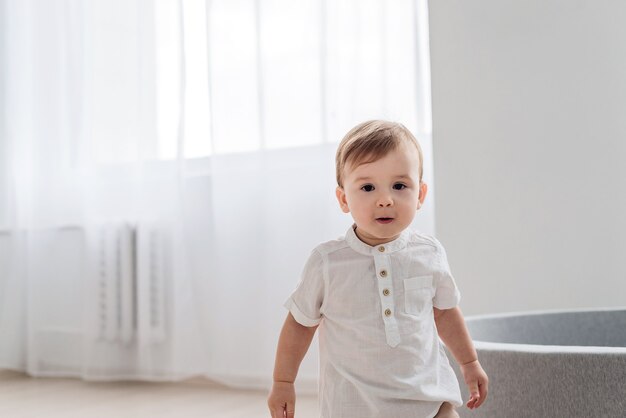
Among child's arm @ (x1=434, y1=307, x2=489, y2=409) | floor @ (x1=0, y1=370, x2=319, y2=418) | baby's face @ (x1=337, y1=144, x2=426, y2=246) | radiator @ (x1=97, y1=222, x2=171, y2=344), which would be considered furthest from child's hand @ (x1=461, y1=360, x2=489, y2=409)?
radiator @ (x1=97, y1=222, x2=171, y2=344)

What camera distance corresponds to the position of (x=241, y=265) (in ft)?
9.46

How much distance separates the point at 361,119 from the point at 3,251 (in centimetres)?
202

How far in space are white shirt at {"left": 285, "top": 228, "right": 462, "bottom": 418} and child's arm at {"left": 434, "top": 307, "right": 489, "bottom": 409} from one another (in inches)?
1.1

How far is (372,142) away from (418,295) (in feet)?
0.66

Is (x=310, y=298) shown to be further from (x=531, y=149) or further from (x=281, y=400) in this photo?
(x=531, y=149)

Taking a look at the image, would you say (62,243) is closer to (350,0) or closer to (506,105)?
(350,0)

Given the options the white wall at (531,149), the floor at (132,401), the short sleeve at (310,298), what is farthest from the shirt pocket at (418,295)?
the floor at (132,401)

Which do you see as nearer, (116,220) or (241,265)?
(241,265)

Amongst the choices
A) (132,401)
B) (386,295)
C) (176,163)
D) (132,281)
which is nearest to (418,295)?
(386,295)

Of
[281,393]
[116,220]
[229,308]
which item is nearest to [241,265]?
[229,308]

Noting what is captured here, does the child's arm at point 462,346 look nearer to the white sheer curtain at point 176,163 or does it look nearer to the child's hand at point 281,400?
the child's hand at point 281,400

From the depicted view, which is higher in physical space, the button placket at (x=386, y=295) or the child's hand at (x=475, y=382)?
the button placket at (x=386, y=295)

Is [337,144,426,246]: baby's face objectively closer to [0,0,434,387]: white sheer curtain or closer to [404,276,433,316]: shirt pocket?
[404,276,433,316]: shirt pocket

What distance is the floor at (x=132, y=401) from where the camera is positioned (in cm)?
245
